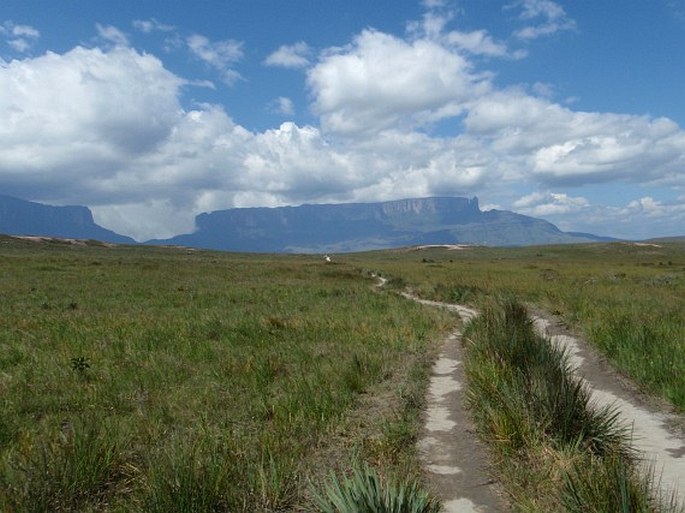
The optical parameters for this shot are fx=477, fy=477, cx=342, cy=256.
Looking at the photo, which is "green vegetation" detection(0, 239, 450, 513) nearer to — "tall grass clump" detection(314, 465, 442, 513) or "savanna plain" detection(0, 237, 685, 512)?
"savanna plain" detection(0, 237, 685, 512)

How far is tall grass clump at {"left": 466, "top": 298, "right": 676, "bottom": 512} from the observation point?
3.97 meters

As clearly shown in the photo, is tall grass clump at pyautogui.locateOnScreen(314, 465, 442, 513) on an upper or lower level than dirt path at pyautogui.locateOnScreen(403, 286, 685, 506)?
upper

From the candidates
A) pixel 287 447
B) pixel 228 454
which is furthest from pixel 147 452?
pixel 287 447

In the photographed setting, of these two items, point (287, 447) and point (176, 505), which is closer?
point (176, 505)

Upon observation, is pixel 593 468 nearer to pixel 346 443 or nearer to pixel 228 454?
pixel 346 443

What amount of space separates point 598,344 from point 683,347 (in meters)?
2.18

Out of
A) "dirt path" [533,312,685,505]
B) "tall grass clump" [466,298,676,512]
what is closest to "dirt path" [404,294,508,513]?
"tall grass clump" [466,298,676,512]

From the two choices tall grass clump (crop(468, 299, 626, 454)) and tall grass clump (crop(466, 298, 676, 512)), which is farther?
tall grass clump (crop(468, 299, 626, 454))

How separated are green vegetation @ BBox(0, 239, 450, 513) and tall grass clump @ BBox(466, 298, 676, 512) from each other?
111cm

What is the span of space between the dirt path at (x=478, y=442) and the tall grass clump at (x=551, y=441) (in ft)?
0.77

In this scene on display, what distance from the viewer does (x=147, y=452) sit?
18.7 ft

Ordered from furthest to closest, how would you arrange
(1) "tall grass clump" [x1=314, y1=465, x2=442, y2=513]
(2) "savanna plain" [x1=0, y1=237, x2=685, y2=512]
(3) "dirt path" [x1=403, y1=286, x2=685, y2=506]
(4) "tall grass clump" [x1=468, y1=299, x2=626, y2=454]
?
(4) "tall grass clump" [x1=468, y1=299, x2=626, y2=454] → (3) "dirt path" [x1=403, y1=286, x2=685, y2=506] → (2) "savanna plain" [x1=0, y1=237, x2=685, y2=512] → (1) "tall grass clump" [x1=314, y1=465, x2=442, y2=513]

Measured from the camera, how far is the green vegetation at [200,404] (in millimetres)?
4758

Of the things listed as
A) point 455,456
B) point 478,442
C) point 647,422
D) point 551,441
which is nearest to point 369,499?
point 455,456
